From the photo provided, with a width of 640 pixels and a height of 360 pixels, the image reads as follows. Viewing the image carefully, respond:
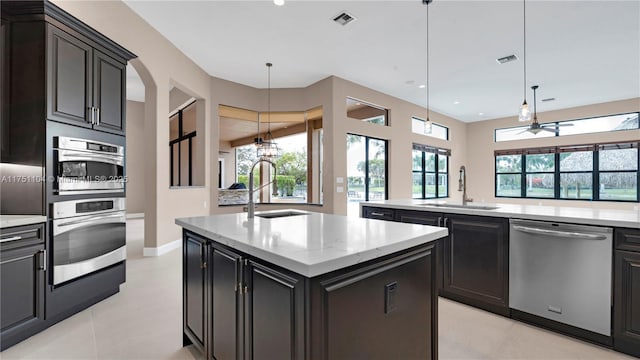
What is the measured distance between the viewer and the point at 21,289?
2064 mm

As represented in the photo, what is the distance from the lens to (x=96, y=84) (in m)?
2.69

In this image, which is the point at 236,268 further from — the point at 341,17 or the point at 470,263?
the point at 341,17

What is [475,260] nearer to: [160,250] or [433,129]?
[160,250]

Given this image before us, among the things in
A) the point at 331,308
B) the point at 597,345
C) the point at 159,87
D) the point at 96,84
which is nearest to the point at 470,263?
the point at 597,345

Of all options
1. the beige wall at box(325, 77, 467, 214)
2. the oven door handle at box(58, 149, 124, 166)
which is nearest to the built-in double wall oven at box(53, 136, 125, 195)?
the oven door handle at box(58, 149, 124, 166)

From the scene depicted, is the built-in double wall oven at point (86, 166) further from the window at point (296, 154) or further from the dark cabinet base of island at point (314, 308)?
the window at point (296, 154)

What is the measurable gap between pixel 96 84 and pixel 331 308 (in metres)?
3.03

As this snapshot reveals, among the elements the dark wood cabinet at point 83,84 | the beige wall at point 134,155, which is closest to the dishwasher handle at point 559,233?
the dark wood cabinet at point 83,84

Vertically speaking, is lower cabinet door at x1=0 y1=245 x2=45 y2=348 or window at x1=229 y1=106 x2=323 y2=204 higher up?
window at x1=229 y1=106 x2=323 y2=204

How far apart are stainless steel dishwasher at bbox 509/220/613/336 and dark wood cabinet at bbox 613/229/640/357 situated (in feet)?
0.13

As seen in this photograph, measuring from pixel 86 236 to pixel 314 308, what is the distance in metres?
2.61

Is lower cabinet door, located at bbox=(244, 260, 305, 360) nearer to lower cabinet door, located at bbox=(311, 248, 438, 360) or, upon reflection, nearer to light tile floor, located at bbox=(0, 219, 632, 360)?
lower cabinet door, located at bbox=(311, 248, 438, 360)

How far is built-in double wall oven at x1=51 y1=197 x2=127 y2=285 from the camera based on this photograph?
2342 mm

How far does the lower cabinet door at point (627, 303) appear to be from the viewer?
1.95 metres
